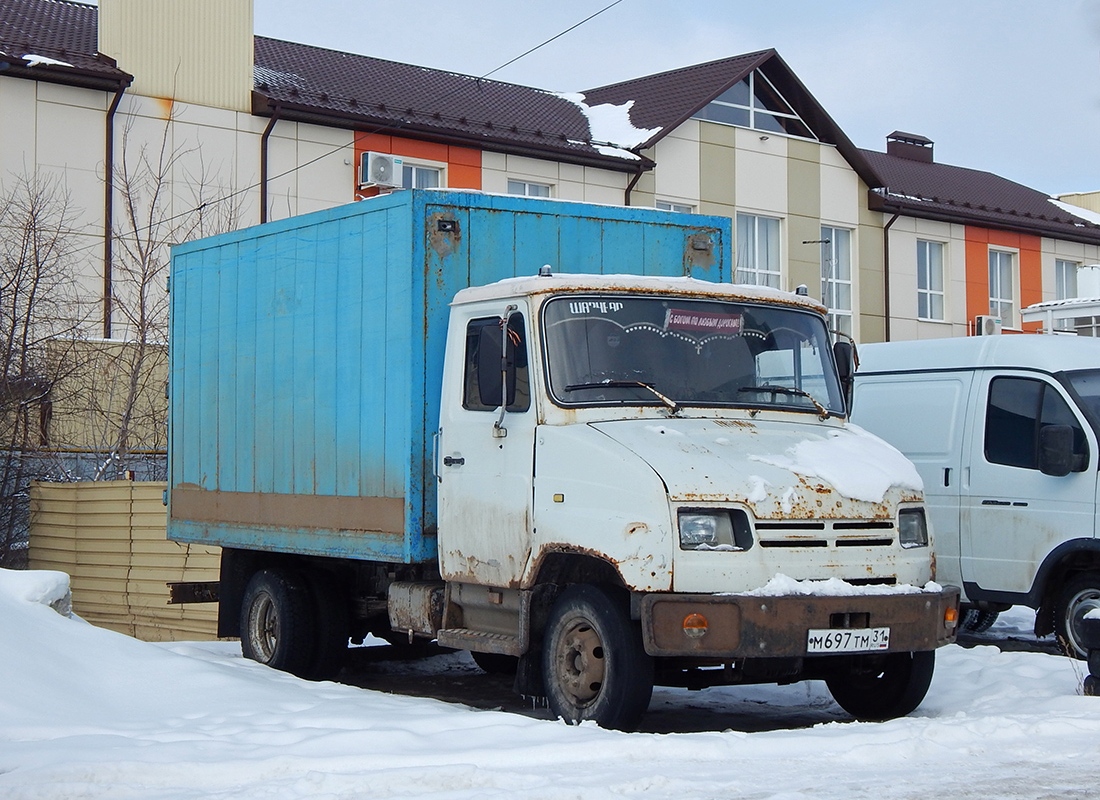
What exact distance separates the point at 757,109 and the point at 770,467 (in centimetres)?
2463

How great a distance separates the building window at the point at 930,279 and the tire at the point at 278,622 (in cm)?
2488

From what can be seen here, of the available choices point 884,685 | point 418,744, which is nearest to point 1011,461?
point 884,685

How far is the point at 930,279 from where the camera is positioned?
112 feet

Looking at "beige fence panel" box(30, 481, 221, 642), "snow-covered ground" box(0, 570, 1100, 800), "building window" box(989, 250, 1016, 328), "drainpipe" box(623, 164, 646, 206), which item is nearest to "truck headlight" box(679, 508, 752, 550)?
"snow-covered ground" box(0, 570, 1100, 800)

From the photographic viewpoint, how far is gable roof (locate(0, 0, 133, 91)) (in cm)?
2220

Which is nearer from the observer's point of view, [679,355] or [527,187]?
[679,355]

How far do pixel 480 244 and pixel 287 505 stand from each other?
2.46m

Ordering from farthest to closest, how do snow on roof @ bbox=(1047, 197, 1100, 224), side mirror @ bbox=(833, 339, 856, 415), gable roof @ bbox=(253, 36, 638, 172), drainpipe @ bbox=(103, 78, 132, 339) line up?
snow on roof @ bbox=(1047, 197, 1100, 224)
gable roof @ bbox=(253, 36, 638, 172)
drainpipe @ bbox=(103, 78, 132, 339)
side mirror @ bbox=(833, 339, 856, 415)

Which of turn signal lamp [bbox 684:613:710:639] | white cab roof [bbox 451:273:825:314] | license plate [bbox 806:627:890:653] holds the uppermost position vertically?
white cab roof [bbox 451:273:825:314]

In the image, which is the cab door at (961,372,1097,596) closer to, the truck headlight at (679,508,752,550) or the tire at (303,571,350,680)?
the truck headlight at (679,508,752,550)

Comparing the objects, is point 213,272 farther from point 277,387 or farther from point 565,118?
point 565,118

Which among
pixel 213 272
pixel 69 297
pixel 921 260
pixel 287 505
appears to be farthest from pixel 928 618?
pixel 921 260

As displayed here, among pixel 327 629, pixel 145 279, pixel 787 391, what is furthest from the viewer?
pixel 145 279

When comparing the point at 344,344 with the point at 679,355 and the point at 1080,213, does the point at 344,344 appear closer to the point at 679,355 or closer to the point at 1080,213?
the point at 679,355
